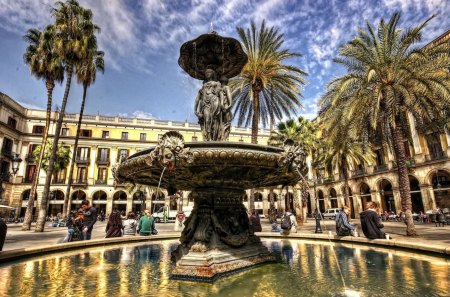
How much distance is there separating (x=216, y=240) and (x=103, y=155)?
4682 centimetres

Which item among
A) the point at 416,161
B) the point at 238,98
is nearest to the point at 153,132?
the point at 238,98

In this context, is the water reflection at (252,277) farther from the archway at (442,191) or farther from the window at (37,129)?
the window at (37,129)

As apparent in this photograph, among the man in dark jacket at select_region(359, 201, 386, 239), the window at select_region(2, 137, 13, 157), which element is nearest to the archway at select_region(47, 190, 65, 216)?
the window at select_region(2, 137, 13, 157)

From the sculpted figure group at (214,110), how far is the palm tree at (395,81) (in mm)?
9365

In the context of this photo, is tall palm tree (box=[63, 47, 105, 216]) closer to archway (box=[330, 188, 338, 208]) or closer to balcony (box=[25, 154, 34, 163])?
balcony (box=[25, 154, 34, 163])

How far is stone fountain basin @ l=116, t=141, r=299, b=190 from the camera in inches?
168

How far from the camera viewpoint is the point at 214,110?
239 inches

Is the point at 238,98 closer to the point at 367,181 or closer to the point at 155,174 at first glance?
the point at 155,174

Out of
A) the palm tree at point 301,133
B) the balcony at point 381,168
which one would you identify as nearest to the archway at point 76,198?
the palm tree at point 301,133

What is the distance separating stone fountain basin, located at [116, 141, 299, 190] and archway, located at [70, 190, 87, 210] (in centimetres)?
4441

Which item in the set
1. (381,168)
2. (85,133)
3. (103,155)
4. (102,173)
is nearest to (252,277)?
(381,168)

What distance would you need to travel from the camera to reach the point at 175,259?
5.56 m

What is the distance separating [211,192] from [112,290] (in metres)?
2.59

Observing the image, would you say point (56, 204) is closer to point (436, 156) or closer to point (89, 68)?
point (89, 68)
